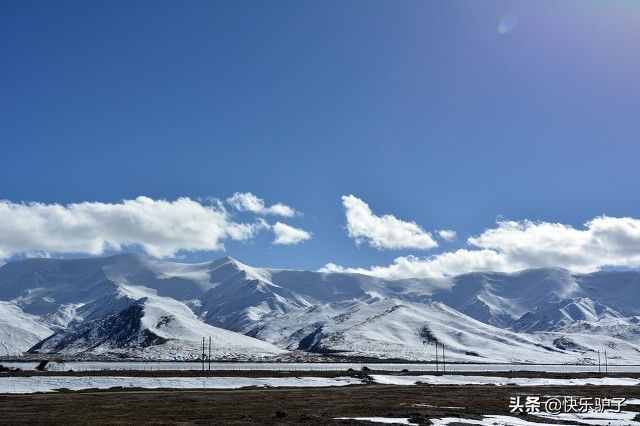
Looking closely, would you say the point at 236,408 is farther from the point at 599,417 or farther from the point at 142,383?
the point at 142,383

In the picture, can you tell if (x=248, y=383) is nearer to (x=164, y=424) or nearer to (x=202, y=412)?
(x=202, y=412)

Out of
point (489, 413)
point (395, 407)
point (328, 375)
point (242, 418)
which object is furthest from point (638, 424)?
point (328, 375)

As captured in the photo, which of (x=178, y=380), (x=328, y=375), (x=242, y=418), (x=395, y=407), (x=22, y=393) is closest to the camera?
(x=242, y=418)

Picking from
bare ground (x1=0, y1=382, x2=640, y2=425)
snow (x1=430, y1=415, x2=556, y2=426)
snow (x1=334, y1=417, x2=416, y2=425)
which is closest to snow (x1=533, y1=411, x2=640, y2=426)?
snow (x1=430, y1=415, x2=556, y2=426)

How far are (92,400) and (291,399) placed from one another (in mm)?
25391

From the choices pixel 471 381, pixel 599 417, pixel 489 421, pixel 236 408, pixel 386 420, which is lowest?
pixel 471 381

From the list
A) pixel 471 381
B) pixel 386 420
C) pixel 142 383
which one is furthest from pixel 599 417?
pixel 471 381

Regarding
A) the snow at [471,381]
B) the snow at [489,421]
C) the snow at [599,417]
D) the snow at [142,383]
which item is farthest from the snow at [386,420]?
the snow at [471,381]

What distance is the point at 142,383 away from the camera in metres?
116

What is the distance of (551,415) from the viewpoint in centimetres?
6450

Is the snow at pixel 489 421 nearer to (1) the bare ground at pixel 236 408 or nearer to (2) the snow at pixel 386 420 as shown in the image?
(1) the bare ground at pixel 236 408

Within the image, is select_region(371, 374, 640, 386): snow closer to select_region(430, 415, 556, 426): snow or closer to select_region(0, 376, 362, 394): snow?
select_region(0, 376, 362, 394): snow

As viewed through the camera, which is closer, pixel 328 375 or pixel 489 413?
pixel 489 413

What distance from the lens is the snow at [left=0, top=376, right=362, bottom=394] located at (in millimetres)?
104613
